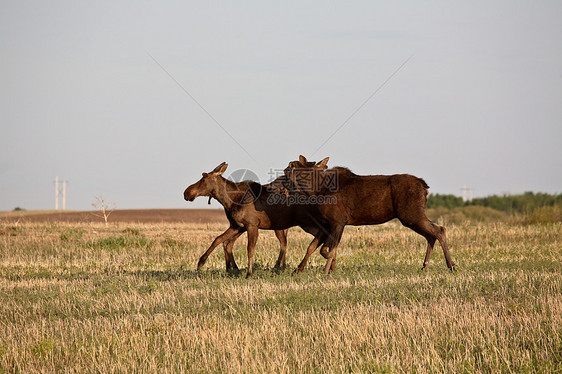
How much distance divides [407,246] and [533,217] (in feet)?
46.5

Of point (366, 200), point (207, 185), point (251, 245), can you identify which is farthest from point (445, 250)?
point (207, 185)

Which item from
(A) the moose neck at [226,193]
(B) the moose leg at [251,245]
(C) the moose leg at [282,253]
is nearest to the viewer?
(B) the moose leg at [251,245]

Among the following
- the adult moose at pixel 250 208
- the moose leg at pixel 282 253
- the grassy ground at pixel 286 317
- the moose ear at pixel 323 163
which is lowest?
the grassy ground at pixel 286 317

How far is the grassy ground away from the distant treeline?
42035 millimetres

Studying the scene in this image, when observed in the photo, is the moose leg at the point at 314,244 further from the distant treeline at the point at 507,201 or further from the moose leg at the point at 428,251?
the distant treeline at the point at 507,201

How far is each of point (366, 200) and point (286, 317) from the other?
5.36m

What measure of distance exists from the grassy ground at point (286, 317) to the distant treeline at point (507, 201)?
42.0 metres

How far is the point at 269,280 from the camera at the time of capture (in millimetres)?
12133

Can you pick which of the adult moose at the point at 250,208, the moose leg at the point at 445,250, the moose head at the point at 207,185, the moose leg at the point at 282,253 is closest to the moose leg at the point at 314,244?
the adult moose at the point at 250,208

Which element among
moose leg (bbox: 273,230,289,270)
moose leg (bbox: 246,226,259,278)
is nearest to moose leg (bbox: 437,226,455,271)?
moose leg (bbox: 273,230,289,270)

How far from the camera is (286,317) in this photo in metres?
8.52

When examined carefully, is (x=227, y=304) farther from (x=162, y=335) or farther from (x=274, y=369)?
(x=274, y=369)

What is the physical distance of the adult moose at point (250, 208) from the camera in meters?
13.2

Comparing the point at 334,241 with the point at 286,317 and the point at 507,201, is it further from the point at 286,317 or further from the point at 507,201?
the point at 507,201
